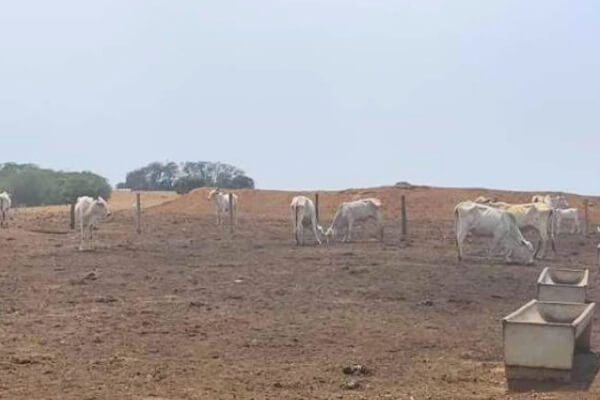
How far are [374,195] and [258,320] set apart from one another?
3779 cm

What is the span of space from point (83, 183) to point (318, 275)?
4878 centimetres

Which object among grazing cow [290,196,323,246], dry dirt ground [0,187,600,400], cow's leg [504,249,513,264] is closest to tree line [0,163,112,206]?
grazing cow [290,196,323,246]

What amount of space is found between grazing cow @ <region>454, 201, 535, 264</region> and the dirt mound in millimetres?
21986

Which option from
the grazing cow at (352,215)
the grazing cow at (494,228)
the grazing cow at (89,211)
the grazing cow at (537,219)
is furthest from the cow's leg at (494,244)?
the grazing cow at (89,211)

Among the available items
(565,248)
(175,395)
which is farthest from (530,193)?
(175,395)

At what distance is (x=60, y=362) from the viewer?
35.1 feet

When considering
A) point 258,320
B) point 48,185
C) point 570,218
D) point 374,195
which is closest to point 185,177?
point 48,185

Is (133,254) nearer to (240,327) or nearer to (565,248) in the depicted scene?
(240,327)

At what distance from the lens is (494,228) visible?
24.4m

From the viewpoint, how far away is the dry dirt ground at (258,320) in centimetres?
984

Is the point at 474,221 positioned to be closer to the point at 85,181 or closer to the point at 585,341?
the point at 585,341

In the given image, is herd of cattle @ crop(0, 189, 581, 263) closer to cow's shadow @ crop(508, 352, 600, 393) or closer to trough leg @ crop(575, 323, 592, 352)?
trough leg @ crop(575, 323, 592, 352)

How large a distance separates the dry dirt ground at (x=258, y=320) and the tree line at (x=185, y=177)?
54.8m

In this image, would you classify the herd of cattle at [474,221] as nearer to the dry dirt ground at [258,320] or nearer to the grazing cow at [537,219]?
the grazing cow at [537,219]
